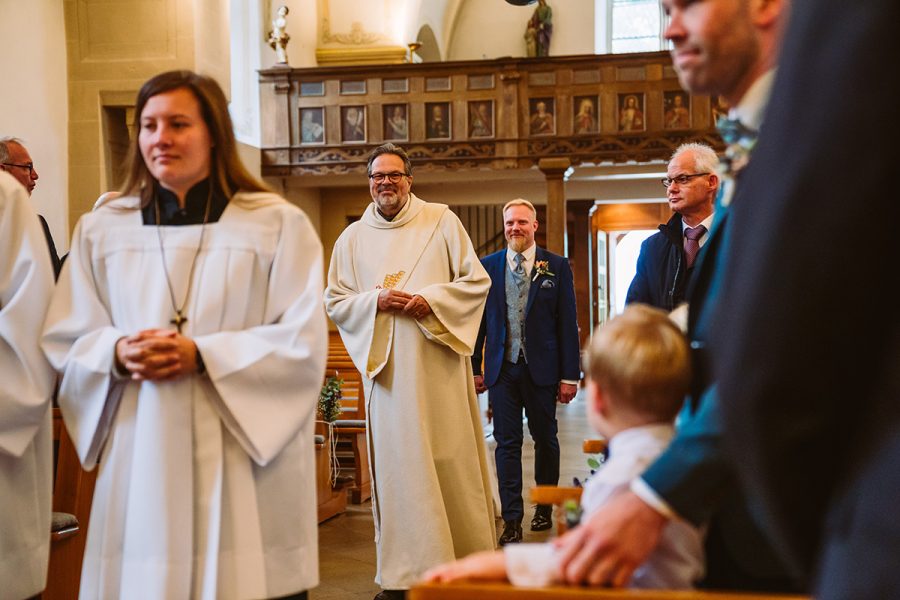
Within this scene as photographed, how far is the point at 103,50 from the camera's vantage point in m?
8.76

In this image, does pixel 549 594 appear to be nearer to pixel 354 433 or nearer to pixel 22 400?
pixel 22 400

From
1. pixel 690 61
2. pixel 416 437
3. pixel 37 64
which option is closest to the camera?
pixel 690 61

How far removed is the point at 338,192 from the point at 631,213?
6.43 meters

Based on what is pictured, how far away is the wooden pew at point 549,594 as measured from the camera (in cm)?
126

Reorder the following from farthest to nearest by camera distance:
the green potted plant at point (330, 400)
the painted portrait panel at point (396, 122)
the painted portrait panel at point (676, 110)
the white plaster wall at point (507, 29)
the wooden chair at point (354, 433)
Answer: the white plaster wall at point (507, 29), the painted portrait panel at point (396, 122), the painted portrait panel at point (676, 110), the wooden chair at point (354, 433), the green potted plant at point (330, 400)

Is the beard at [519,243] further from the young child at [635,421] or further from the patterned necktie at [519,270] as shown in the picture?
the young child at [635,421]

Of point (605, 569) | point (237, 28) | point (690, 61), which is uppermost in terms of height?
point (237, 28)

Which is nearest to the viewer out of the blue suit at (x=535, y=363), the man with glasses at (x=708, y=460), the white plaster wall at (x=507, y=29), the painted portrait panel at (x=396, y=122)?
the man with glasses at (x=708, y=460)

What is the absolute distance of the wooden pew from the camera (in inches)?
49.6

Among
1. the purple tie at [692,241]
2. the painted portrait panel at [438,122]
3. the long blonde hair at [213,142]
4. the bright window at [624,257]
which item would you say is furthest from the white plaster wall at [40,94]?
the bright window at [624,257]

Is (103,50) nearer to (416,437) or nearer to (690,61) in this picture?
(416,437)

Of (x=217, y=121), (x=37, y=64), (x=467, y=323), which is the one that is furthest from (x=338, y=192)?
(x=217, y=121)

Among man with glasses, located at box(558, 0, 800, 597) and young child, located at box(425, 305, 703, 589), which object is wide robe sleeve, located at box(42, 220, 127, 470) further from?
man with glasses, located at box(558, 0, 800, 597)

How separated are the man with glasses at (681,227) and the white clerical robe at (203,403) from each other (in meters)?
2.41
